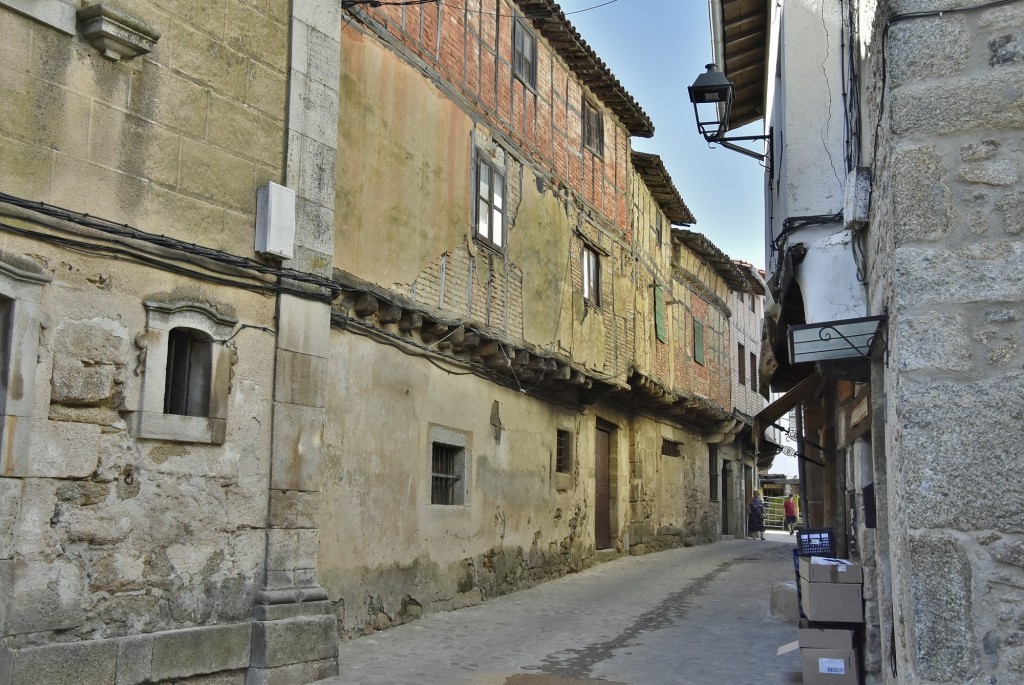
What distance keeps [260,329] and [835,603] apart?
448 cm

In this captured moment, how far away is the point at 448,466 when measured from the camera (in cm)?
1091

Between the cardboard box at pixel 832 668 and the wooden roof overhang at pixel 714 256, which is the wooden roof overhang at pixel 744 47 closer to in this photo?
the cardboard box at pixel 832 668

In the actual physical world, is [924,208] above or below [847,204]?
below

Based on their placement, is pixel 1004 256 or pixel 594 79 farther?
pixel 594 79

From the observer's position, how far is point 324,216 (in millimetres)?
7824

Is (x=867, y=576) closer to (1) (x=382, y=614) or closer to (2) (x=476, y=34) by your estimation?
(1) (x=382, y=614)

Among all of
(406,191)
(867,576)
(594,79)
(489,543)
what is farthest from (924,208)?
(594,79)

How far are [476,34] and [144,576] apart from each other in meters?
7.60

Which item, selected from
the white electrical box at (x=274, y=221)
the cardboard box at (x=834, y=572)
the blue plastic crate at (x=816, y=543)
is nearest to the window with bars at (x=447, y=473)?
the white electrical box at (x=274, y=221)

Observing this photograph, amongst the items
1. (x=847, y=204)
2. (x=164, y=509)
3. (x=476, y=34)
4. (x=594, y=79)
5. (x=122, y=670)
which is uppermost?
(x=594, y=79)

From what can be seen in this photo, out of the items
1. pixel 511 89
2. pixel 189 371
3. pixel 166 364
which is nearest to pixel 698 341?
pixel 511 89

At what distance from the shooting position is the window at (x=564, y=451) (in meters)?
14.4

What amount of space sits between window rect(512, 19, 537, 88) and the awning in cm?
523

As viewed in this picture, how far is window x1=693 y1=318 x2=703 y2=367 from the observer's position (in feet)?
73.1
